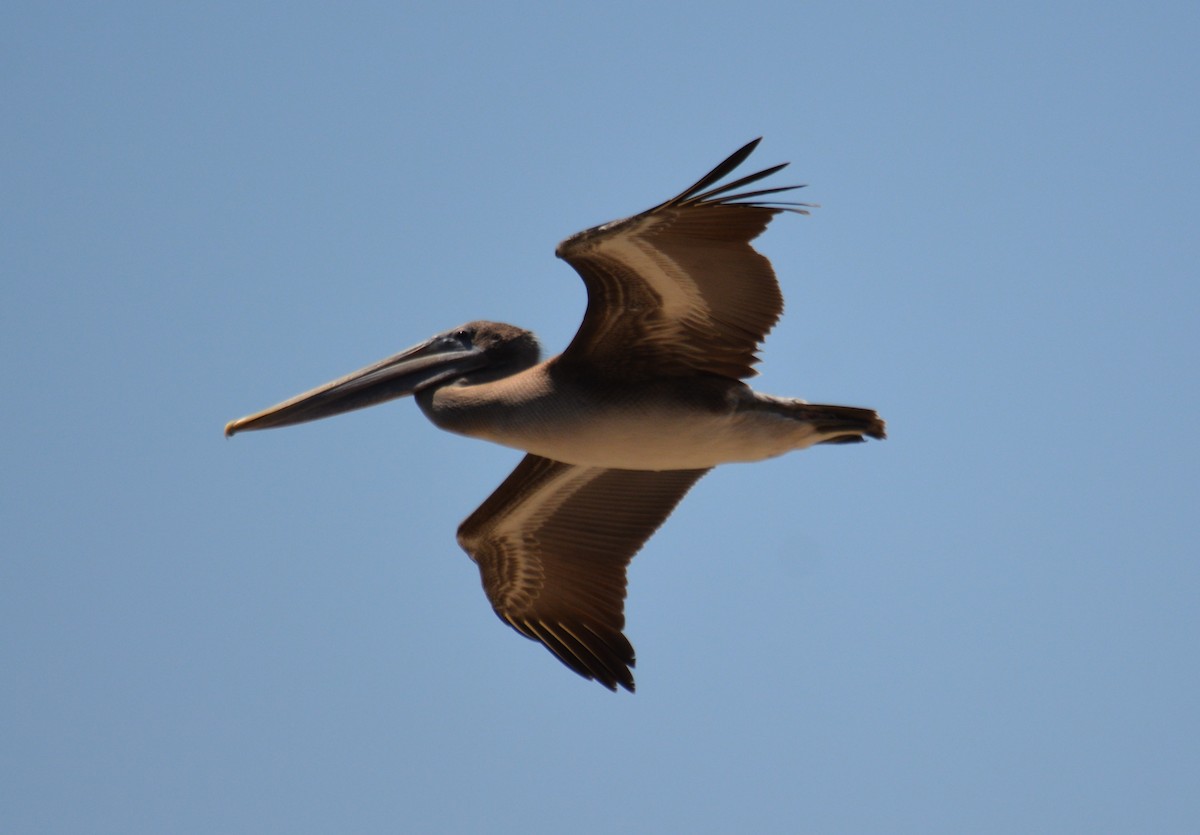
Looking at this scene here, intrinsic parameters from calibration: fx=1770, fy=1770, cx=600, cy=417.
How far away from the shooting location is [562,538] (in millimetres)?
12172

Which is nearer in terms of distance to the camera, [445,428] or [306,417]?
[445,428]

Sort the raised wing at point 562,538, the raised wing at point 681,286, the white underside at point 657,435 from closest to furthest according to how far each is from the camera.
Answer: the raised wing at point 681,286 → the white underside at point 657,435 → the raised wing at point 562,538

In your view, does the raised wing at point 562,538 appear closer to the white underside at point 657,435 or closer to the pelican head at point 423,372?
the pelican head at point 423,372

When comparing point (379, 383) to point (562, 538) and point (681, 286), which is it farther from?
point (681, 286)

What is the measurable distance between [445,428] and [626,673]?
213cm

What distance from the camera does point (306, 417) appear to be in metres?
12.0

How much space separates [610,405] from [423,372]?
1614 mm

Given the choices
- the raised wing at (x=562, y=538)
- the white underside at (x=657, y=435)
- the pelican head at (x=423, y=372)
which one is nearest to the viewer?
the white underside at (x=657, y=435)

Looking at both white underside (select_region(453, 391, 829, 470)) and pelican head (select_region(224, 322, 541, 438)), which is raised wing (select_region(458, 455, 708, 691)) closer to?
pelican head (select_region(224, 322, 541, 438))

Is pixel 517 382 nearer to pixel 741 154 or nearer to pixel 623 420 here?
pixel 623 420

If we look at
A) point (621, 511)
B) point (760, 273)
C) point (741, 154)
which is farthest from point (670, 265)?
point (621, 511)

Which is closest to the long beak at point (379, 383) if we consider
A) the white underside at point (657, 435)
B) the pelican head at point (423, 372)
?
the pelican head at point (423, 372)

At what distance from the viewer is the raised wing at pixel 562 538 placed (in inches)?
475

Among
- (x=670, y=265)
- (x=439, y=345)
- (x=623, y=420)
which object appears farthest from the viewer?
(x=439, y=345)
